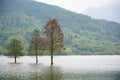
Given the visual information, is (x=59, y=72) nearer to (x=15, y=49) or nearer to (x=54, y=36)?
(x=54, y=36)

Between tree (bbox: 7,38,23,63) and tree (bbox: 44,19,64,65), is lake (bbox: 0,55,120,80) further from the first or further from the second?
tree (bbox: 7,38,23,63)

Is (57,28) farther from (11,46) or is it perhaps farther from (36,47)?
(11,46)

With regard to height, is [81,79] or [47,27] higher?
[47,27]

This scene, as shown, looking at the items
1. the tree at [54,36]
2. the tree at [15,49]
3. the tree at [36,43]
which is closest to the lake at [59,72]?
the tree at [54,36]

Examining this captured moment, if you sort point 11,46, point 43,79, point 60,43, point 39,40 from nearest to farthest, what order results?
1. point 43,79
2. point 60,43
3. point 39,40
4. point 11,46

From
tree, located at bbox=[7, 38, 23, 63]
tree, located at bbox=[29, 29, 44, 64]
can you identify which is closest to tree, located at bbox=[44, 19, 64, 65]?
tree, located at bbox=[29, 29, 44, 64]

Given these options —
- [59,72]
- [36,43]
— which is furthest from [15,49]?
[59,72]

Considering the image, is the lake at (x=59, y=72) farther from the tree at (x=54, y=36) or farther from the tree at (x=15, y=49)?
the tree at (x=15, y=49)

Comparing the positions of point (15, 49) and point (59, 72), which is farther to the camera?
point (15, 49)

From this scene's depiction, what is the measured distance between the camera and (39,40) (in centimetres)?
8694

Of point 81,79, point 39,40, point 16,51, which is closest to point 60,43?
point 39,40

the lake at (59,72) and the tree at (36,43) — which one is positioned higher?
the tree at (36,43)

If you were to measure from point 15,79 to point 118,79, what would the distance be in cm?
1209

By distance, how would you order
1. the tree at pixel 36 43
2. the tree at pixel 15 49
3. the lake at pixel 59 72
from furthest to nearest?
1. the tree at pixel 15 49
2. the tree at pixel 36 43
3. the lake at pixel 59 72
